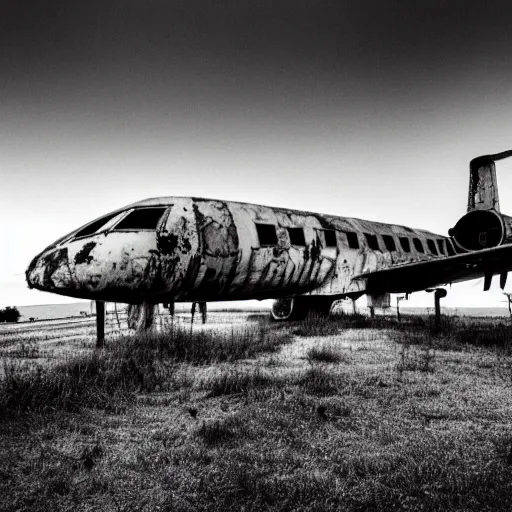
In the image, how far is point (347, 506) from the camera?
177 centimetres

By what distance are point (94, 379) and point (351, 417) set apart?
2.55 m

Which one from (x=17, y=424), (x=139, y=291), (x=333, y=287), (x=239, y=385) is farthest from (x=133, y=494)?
(x=333, y=287)

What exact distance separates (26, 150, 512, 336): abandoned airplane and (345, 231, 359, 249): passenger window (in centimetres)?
4

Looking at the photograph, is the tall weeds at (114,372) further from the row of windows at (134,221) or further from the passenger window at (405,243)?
the passenger window at (405,243)

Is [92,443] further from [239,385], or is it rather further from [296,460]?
[239,385]

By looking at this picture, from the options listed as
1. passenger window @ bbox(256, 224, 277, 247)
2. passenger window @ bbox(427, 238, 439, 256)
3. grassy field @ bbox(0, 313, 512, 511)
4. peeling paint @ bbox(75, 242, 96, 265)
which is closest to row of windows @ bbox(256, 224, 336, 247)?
A: passenger window @ bbox(256, 224, 277, 247)

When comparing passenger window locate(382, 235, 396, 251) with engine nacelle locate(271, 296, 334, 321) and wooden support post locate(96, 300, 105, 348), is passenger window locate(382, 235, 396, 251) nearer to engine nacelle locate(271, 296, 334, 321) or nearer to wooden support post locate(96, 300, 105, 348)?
engine nacelle locate(271, 296, 334, 321)

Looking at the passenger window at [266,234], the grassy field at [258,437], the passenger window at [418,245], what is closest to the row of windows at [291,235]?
the passenger window at [266,234]

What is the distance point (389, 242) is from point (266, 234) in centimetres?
538

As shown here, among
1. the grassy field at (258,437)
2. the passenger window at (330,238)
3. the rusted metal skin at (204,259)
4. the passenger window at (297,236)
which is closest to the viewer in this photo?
the grassy field at (258,437)

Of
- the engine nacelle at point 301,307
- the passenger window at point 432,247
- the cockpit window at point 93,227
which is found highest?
the cockpit window at point 93,227

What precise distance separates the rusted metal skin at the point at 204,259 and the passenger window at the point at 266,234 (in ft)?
0.37

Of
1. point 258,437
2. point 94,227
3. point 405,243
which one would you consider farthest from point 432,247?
point 258,437

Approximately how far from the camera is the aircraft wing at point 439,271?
904 centimetres
